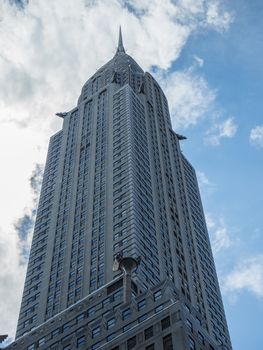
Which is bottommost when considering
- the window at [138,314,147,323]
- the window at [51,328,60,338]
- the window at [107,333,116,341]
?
the window at [107,333,116,341]

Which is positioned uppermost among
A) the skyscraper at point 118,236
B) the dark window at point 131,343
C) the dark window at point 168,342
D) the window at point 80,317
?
the skyscraper at point 118,236

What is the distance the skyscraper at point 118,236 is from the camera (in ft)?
259

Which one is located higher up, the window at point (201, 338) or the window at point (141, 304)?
the window at point (141, 304)

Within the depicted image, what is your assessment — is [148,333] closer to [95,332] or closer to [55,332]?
[95,332]

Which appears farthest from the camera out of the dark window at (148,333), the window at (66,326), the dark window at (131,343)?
the window at (66,326)

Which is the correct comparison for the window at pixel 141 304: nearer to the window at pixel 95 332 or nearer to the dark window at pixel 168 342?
the window at pixel 95 332

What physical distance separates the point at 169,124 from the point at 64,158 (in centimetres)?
3430

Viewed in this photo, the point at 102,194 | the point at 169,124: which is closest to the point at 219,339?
the point at 102,194

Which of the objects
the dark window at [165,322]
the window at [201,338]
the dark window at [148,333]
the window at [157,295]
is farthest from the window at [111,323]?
the window at [201,338]

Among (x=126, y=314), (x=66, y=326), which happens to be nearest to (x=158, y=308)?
(x=126, y=314)

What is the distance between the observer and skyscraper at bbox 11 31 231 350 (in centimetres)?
7891

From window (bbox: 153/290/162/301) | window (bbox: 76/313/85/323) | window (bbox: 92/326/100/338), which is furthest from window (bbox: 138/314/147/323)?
window (bbox: 76/313/85/323)

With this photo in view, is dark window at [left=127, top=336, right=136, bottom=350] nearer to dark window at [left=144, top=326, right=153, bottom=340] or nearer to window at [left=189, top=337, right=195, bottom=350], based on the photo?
dark window at [left=144, top=326, right=153, bottom=340]

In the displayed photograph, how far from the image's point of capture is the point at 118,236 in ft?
360
